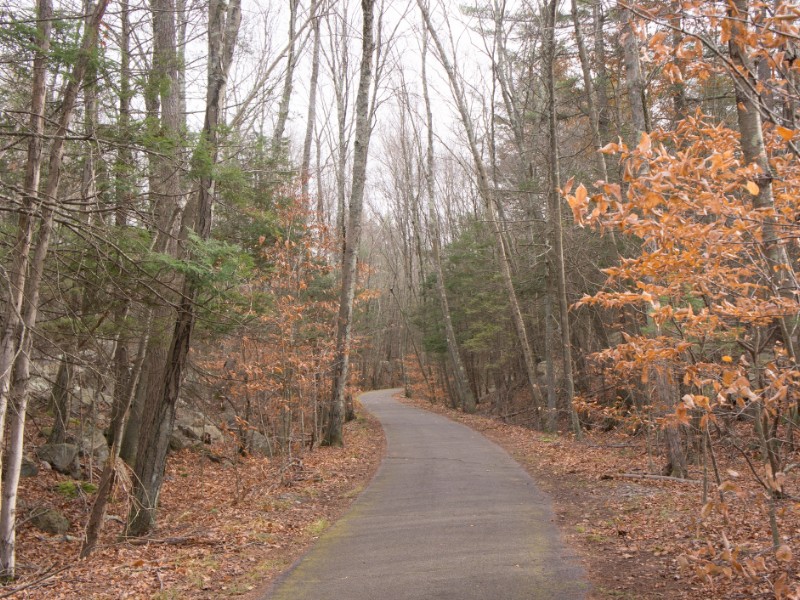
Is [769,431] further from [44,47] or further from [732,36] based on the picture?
[44,47]

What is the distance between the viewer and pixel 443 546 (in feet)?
20.2

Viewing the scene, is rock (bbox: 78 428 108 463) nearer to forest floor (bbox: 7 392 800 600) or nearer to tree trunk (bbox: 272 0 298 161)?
forest floor (bbox: 7 392 800 600)

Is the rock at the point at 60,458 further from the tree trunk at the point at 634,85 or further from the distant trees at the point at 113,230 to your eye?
the tree trunk at the point at 634,85

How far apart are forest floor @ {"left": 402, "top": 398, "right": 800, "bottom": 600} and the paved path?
0.33 metres

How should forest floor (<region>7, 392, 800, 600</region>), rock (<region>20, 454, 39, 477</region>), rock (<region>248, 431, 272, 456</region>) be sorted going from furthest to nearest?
rock (<region>248, 431, 272, 456</region>) → rock (<region>20, 454, 39, 477</region>) → forest floor (<region>7, 392, 800, 600</region>)

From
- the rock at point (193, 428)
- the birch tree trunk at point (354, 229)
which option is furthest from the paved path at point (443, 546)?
the rock at point (193, 428)

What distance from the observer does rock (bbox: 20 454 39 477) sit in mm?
10469

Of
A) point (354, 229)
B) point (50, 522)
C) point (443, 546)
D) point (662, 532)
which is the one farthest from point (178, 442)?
point (662, 532)

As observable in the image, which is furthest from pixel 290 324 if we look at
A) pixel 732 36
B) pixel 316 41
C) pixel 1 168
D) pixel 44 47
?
pixel 316 41

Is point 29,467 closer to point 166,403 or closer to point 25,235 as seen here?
point 166,403

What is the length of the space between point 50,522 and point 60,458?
261 centimetres

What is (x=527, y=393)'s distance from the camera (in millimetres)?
27734

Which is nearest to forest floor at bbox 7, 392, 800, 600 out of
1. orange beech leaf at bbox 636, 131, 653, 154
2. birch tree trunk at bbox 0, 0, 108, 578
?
birch tree trunk at bbox 0, 0, 108, 578

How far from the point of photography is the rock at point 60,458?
445 inches
